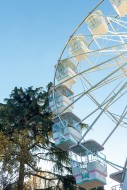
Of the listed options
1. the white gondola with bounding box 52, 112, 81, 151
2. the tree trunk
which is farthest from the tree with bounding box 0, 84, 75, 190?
the white gondola with bounding box 52, 112, 81, 151

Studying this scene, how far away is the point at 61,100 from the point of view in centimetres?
2267

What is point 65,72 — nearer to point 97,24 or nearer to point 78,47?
point 78,47

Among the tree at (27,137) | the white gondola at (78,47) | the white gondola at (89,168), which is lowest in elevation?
the white gondola at (89,168)

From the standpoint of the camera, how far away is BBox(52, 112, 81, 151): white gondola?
20328 mm

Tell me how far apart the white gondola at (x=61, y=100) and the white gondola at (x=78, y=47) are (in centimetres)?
218

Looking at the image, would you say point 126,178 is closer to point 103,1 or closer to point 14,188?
point 103,1

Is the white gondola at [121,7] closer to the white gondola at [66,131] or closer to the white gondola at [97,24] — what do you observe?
the white gondola at [97,24]

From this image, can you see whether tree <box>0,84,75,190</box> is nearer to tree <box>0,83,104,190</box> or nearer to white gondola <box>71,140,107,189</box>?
tree <box>0,83,104,190</box>

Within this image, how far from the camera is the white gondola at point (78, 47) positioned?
22.9m

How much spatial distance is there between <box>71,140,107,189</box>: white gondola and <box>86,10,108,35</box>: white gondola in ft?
23.2

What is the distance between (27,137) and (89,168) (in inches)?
320

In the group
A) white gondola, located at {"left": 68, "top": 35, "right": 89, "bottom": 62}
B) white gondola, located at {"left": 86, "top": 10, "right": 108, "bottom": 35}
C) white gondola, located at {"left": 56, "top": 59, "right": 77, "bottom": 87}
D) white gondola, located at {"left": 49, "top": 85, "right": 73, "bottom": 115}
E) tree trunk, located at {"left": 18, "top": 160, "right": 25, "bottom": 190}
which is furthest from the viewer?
white gondola, located at {"left": 56, "top": 59, "right": 77, "bottom": 87}

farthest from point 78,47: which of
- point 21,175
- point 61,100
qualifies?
point 21,175

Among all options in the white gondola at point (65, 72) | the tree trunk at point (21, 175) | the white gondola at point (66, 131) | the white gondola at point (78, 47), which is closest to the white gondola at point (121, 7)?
the white gondola at point (78, 47)
